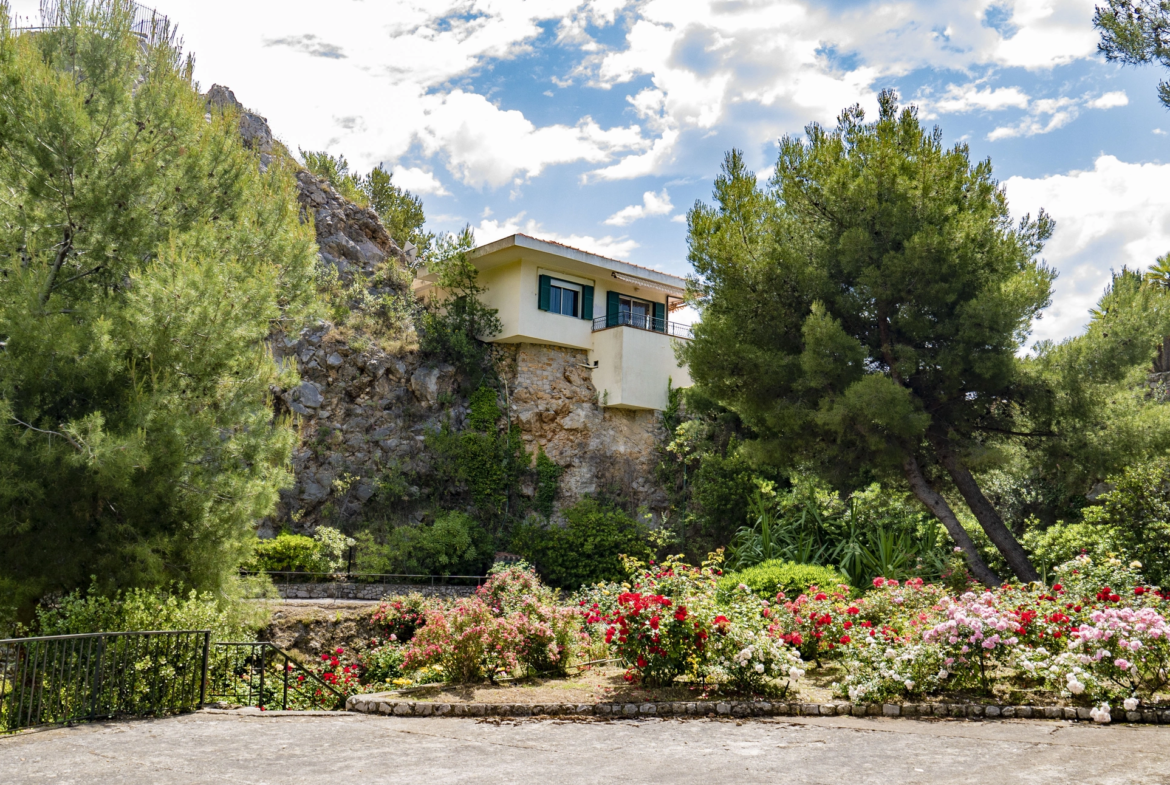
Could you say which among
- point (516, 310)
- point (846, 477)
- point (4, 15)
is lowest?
point (846, 477)

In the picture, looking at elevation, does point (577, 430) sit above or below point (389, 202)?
below

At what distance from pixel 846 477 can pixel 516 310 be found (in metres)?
11.1

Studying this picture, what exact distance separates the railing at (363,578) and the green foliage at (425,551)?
0.59 ft

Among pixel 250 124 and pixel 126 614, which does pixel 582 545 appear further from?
pixel 250 124

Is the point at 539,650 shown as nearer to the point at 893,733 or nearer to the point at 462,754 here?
the point at 462,754

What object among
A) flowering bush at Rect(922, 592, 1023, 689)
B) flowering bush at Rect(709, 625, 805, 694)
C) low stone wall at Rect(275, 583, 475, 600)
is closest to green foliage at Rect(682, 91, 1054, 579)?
flowering bush at Rect(922, 592, 1023, 689)

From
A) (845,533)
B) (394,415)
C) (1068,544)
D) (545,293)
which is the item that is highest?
(545,293)

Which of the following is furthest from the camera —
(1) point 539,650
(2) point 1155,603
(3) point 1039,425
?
(3) point 1039,425

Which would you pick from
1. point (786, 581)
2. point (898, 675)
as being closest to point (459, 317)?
point (786, 581)

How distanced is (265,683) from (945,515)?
1003cm

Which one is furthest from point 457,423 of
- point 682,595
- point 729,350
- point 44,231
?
point 682,595

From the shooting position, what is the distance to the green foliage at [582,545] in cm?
1839

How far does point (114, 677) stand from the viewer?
6906mm

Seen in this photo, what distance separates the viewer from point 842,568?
14.2 m
